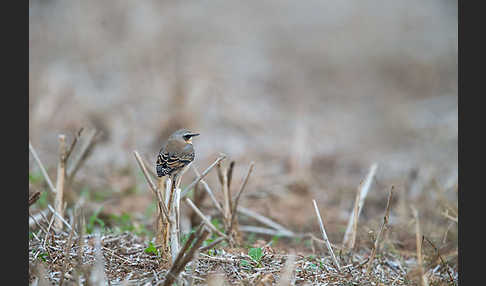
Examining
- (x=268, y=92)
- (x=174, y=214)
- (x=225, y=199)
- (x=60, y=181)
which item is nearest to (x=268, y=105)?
(x=268, y=92)

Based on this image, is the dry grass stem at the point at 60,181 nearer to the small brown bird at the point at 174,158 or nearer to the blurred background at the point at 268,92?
the small brown bird at the point at 174,158

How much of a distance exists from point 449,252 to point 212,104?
5720 mm

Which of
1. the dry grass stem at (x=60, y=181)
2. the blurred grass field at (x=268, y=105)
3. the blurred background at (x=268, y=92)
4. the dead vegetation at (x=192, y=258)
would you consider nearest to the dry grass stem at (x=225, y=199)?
the dead vegetation at (x=192, y=258)

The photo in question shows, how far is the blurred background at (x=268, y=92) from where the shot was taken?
22.4 feet

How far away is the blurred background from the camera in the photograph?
6820 millimetres

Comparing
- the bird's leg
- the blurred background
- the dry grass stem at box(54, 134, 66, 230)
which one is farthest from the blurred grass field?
the bird's leg

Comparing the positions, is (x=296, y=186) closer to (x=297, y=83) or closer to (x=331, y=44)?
(x=297, y=83)

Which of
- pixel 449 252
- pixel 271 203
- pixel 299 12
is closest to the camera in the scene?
pixel 449 252

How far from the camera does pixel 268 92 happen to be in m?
11.2

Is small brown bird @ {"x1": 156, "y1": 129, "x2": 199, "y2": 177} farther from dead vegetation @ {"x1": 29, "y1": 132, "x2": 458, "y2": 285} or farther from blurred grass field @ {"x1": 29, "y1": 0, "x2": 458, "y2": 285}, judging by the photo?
blurred grass field @ {"x1": 29, "y1": 0, "x2": 458, "y2": 285}

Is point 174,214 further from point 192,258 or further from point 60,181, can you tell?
point 60,181

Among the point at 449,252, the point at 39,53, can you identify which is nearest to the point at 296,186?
the point at 449,252

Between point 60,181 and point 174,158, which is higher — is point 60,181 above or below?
below

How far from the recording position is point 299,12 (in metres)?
14.4
